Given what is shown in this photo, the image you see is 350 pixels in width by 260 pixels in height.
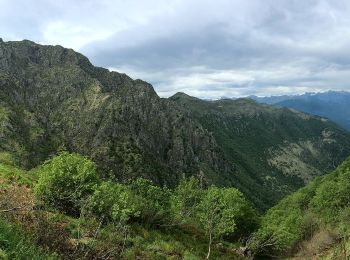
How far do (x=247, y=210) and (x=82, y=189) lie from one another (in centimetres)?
5459

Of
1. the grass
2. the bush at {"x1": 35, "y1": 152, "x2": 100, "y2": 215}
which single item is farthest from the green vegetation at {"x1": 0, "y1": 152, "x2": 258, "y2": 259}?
the grass

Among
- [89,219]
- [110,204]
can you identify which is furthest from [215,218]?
[89,219]

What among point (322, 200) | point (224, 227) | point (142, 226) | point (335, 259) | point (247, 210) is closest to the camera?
point (335, 259)

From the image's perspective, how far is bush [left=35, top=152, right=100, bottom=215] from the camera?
94.8 ft

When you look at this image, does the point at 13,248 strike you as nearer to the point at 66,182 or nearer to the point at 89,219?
the point at 89,219

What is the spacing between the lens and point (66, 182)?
30.5 meters

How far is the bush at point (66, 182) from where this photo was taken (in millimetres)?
28891

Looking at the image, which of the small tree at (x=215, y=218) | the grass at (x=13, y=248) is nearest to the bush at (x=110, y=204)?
the small tree at (x=215, y=218)

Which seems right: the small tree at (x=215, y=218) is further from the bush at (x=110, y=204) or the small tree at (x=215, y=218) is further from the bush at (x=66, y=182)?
the bush at (x=66, y=182)

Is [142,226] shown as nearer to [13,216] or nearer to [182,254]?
[182,254]

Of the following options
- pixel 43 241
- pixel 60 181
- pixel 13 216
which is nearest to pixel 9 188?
pixel 60 181

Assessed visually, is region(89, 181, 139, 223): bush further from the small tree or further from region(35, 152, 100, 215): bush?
the small tree

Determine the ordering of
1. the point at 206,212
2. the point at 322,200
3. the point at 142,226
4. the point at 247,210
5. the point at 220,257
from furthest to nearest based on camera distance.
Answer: the point at 322,200, the point at 247,210, the point at 206,212, the point at 220,257, the point at 142,226

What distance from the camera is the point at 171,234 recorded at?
35625 mm
